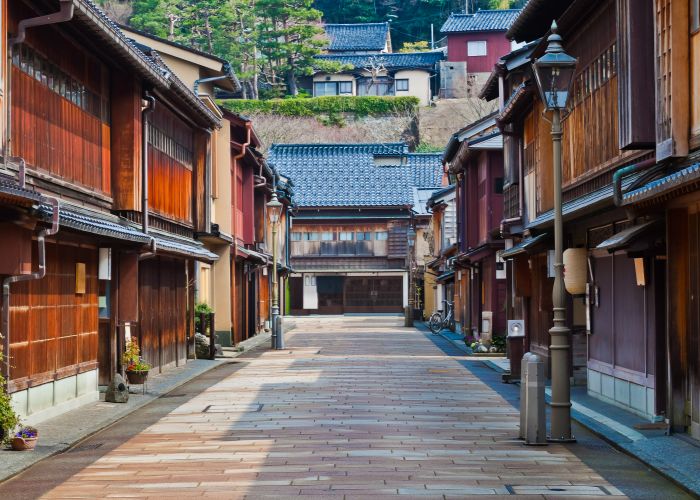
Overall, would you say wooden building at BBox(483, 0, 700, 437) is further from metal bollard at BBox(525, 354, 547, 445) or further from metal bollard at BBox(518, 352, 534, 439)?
metal bollard at BBox(518, 352, 534, 439)

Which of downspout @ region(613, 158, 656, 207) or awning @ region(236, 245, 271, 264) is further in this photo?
awning @ region(236, 245, 271, 264)

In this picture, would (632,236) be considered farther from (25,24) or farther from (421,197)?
(421,197)

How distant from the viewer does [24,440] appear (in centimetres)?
1411

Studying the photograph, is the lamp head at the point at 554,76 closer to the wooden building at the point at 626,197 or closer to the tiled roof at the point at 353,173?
the wooden building at the point at 626,197

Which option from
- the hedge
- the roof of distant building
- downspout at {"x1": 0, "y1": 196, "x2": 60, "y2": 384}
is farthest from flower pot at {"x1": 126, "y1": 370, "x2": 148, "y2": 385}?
the hedge

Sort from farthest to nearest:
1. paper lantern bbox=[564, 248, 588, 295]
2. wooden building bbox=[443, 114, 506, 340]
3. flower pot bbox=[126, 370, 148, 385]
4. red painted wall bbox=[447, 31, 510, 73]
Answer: red painted wall bbox=[447, 31, 510, 73] < wooden building bbox=[443, 114, 506, 340] < flower pot bbox=[126, 370, 148, 385] < paper lantern bbox=[564, 248, 588, 295]

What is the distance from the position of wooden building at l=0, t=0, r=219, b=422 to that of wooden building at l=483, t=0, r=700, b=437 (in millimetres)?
7635

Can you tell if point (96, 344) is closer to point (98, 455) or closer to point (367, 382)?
point (367, 382)

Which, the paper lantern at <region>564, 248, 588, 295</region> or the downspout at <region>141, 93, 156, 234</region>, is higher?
the downspout at <region>141, 93, 156, 234</region>

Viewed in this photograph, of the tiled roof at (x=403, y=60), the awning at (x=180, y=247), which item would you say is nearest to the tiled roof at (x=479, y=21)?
the tiled roof at (x=403, y=60)

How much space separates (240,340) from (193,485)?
105 feet

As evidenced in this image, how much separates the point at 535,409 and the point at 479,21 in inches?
3200

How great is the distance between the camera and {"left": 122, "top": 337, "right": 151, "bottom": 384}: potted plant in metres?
23.0

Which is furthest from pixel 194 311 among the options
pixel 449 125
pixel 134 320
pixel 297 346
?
pixel 449 125
